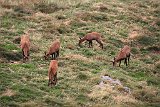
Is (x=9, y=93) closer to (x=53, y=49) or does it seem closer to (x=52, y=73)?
(x=52, y=73)

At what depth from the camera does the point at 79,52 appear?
70.7 ft

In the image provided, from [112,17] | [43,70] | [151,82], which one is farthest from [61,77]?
[112,17]

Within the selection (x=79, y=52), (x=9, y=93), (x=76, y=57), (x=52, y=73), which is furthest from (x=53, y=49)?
(x=9, y=93)

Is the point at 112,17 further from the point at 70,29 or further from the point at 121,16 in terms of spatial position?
the point at 70,29

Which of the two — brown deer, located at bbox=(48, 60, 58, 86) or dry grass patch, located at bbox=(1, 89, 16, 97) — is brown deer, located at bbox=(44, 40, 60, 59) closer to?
brown deer, located at bbox=(48, 60, 58, 86)

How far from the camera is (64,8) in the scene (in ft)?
101

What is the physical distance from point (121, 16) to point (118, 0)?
5902 mm

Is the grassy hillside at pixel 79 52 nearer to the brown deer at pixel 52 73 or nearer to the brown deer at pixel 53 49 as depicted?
the brown deer at pixel 52 73

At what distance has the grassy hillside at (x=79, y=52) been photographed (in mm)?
15625

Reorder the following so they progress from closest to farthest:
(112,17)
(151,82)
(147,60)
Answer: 1. (151,82)
2. (147,60)
3. (112,17)

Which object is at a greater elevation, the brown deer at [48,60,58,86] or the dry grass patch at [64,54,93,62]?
the brown deer at [48,60,58,86]

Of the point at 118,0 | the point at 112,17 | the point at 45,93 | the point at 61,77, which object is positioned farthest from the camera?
the point at 118,0

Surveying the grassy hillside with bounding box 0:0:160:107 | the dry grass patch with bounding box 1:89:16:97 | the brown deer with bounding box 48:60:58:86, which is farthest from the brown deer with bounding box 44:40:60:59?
the dry grass patch with bounding box 1:89:16:97

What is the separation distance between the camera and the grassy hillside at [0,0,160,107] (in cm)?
1562
